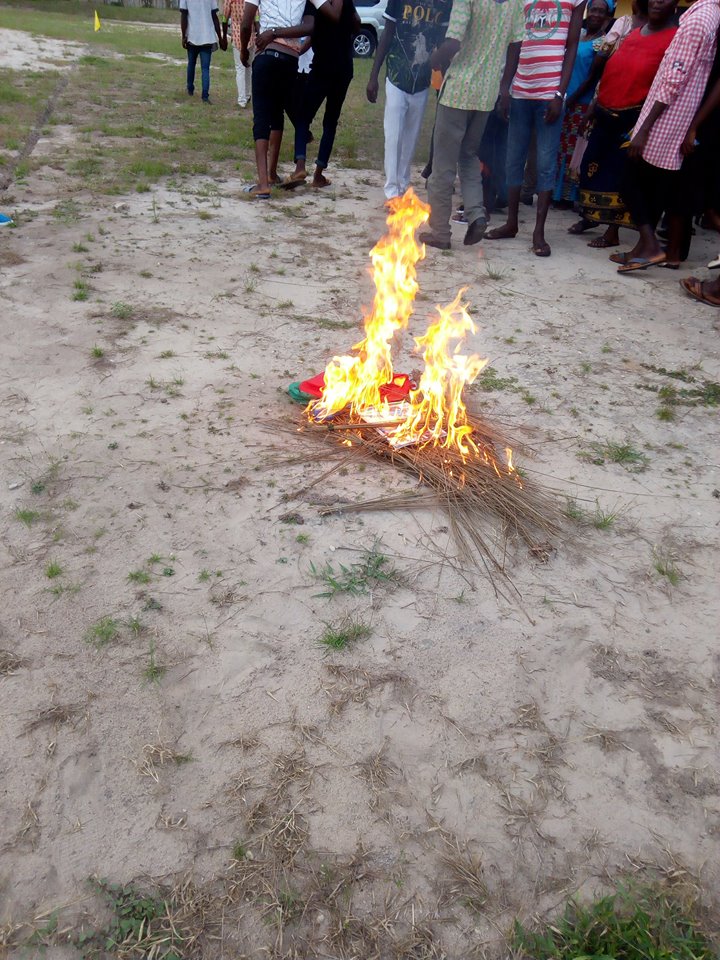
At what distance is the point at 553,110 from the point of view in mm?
5840

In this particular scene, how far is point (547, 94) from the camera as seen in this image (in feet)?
19.1

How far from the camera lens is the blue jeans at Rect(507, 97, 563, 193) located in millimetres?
6039

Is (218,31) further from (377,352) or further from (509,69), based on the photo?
(377,352)

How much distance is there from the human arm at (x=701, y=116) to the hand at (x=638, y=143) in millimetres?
285

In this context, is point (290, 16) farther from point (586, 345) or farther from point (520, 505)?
point (520, 505)

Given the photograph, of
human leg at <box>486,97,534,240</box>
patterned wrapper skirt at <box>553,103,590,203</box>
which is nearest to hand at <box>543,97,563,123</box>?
human leg at <box>486,97,534,240</box>

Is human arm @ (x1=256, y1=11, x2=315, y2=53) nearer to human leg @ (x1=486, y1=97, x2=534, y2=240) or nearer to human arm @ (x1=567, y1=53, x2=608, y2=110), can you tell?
human leg @ (x1=486, y1=97, x2=534, y2=240)

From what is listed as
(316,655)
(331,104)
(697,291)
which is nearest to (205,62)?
(331,104)

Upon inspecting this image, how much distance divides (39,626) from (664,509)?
270 centimetres

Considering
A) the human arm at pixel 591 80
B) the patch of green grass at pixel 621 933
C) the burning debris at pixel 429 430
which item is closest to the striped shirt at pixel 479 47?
the human arm at pixel 591 80

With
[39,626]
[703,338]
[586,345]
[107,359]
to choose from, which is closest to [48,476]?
[39,626]

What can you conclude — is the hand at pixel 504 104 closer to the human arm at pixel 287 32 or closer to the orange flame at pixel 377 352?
the human arm at pixel 287 32

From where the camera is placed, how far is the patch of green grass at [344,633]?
8.57 ft

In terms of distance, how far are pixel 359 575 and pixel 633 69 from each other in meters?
5.26
